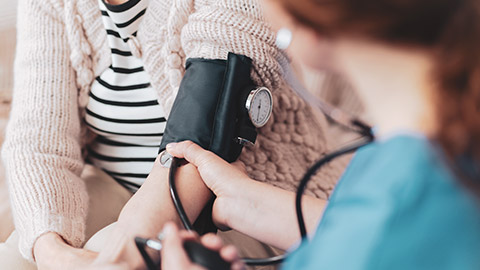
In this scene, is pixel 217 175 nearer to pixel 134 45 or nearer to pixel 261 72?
pixel 261 72

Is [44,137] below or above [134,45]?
below

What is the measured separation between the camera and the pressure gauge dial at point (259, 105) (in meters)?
0.75

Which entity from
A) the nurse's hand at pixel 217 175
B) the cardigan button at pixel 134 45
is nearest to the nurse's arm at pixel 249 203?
the nurse's hand at pixel 217 175

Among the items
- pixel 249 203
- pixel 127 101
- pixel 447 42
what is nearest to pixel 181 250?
pixel 249 203

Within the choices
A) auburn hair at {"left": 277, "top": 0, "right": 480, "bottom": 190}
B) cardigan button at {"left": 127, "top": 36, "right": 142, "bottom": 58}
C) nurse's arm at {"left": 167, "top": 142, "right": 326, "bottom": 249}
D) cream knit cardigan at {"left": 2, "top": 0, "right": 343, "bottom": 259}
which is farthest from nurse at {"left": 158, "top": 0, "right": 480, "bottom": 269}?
cardigan button at {"left": 127, "top": 36, "right": 142, "bottom": 58}

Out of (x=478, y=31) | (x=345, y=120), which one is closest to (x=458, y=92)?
(x=478, y=31)

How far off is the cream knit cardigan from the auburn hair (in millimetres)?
425

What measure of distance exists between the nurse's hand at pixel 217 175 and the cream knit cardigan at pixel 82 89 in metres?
0.12

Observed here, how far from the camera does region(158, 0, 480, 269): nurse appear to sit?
1.11ft

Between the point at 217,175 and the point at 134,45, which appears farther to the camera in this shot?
the point at 134,45

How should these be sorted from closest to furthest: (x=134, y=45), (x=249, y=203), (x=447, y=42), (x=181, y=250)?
1. (x=447, y=42)
2. (x=181, y=250)
3. (x=249, y=203)
4. (x=134, y=45)

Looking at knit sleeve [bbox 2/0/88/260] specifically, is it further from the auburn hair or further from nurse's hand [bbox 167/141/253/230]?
the auburn hair

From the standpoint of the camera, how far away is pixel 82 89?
3.12 ft

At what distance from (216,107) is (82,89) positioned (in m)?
0.33
